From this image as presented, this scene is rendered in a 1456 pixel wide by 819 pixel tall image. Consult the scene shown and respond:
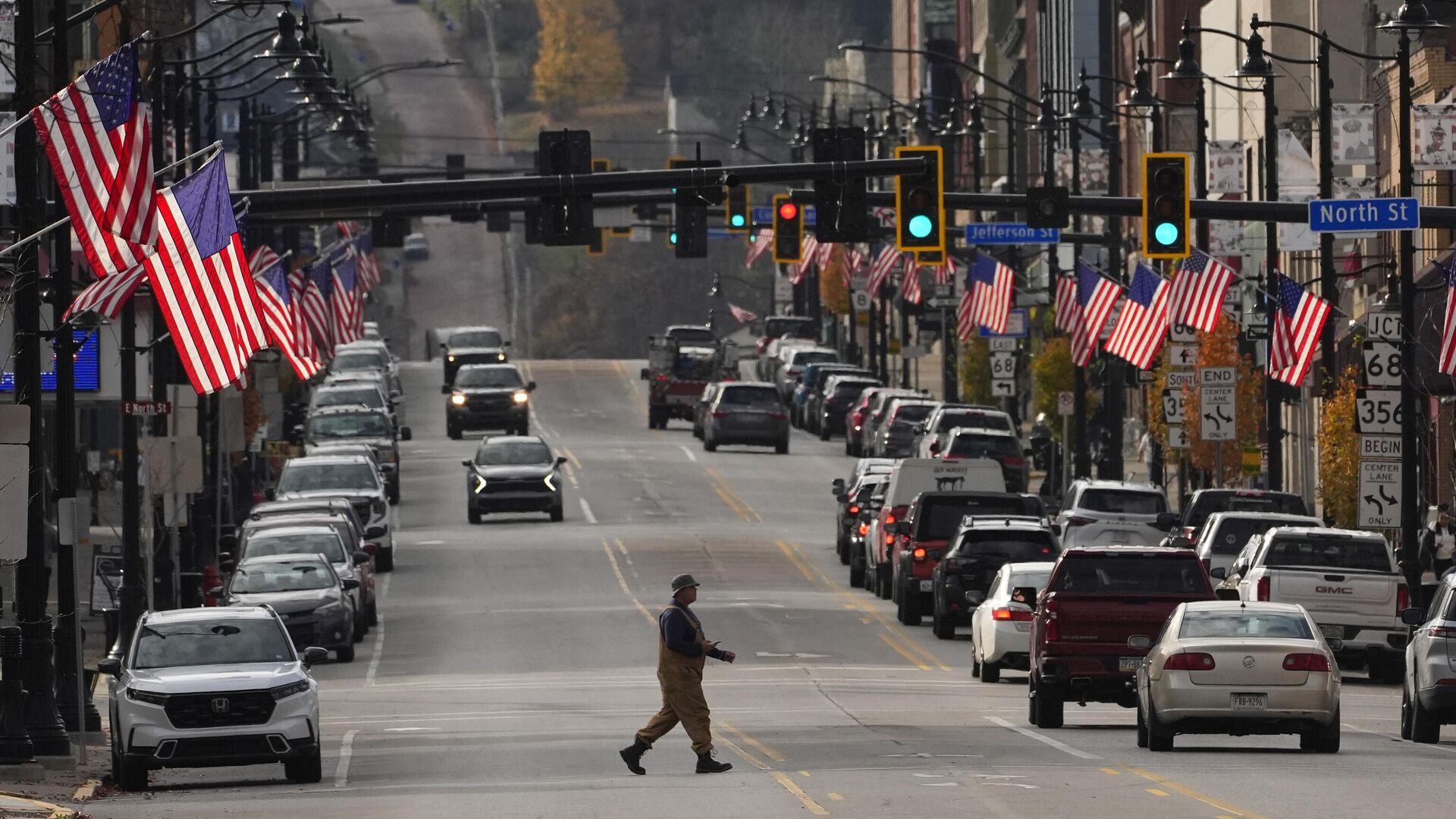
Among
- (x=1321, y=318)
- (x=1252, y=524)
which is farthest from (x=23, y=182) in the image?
(x=1321, y=318)

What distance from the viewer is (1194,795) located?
19.9 metres

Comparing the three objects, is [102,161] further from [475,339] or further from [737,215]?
[475,339]

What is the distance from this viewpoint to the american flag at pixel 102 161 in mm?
23031

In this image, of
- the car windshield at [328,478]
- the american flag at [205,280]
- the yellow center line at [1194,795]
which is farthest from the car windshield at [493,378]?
the yellow center line at [1194,795]

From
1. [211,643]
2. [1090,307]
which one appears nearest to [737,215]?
[1090,307]

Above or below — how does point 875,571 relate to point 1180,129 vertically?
below

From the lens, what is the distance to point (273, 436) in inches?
3088

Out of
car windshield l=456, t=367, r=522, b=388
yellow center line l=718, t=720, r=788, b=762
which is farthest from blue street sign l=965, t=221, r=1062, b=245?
car windshield l=456, t=367, r=522, b=388

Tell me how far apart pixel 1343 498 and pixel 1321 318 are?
13.1 feet

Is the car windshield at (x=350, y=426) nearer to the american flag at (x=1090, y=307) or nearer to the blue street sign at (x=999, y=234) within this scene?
the american flag at (x=1090, y=307)

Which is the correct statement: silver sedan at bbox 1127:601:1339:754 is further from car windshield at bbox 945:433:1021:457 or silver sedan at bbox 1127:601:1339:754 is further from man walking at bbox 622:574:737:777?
car windshield at bbox 945:433:1021:457

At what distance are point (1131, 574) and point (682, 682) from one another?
6.68 metres

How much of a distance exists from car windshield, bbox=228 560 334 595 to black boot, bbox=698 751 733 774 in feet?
51.6

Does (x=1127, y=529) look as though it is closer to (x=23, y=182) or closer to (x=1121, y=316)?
(x=1121, y=316)
